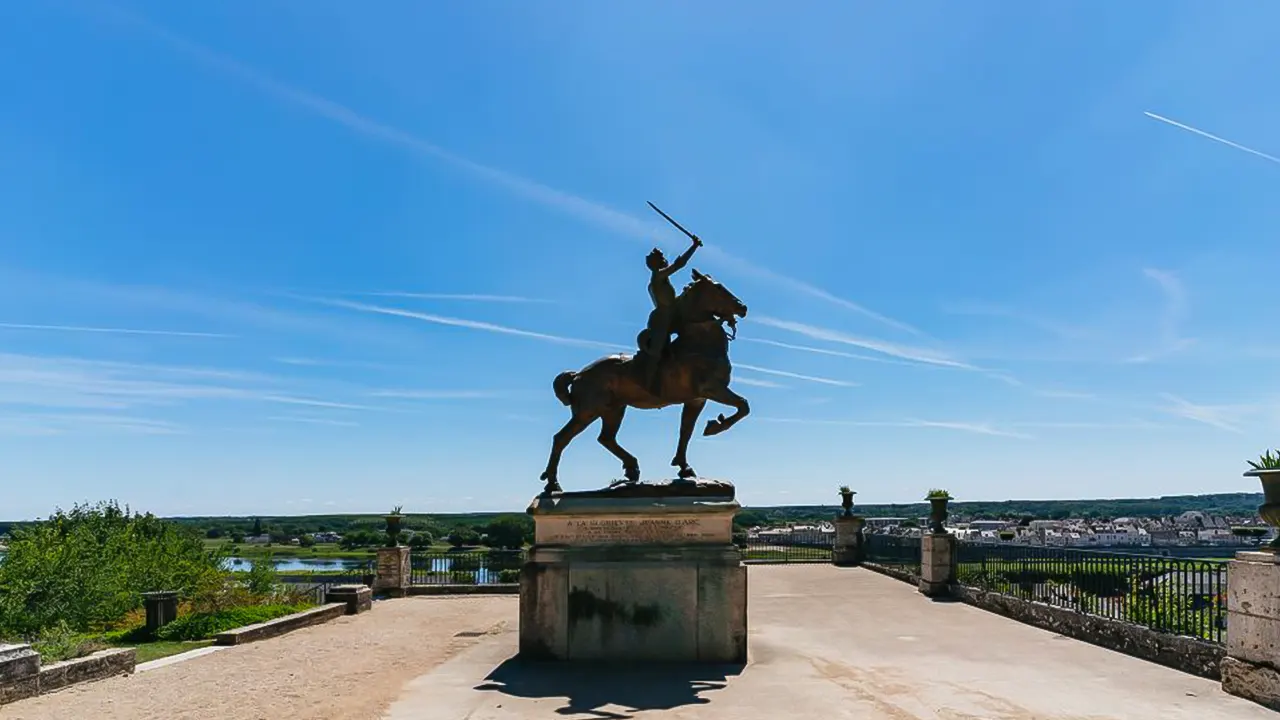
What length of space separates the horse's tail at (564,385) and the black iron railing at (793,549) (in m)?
16.2

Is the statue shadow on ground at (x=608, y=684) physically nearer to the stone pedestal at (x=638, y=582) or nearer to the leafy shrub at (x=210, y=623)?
the stone pedestal at (x=638, y=582)

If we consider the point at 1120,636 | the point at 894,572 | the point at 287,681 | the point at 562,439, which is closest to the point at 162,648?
the point at 287,681

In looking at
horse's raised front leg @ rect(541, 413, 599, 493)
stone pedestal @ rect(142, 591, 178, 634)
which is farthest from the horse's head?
stone pedestal @ rect(142, 591, 178, 634)

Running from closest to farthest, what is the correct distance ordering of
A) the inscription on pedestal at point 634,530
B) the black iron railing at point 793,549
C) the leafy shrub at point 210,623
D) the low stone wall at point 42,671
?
the low stone wall at point 42,671 < the inscription on pedestal at point 634,530 < the leafy shrub at point 210,623 < the black iron railing at point 793,549

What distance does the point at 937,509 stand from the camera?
16.7 m

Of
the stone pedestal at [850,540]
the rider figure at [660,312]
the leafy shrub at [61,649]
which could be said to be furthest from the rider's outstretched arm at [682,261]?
the stone pedestal at [850,540]

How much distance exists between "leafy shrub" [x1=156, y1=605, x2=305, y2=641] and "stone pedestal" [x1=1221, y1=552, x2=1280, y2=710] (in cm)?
1247

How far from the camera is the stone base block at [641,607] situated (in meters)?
8.91

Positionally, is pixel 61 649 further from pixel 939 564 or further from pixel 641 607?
pixel 939 564

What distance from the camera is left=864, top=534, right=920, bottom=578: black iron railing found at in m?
18.6

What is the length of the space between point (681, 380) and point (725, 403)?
0.59 m

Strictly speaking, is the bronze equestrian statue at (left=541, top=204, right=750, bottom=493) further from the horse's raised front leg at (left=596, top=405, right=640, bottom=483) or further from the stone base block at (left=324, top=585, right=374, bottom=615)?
the stone base block at (left=324, top=585, right=374, bottom=615)

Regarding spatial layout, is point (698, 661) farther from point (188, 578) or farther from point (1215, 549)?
point (1215, 549)

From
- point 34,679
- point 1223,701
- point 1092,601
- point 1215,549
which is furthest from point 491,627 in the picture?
point 1215,549
